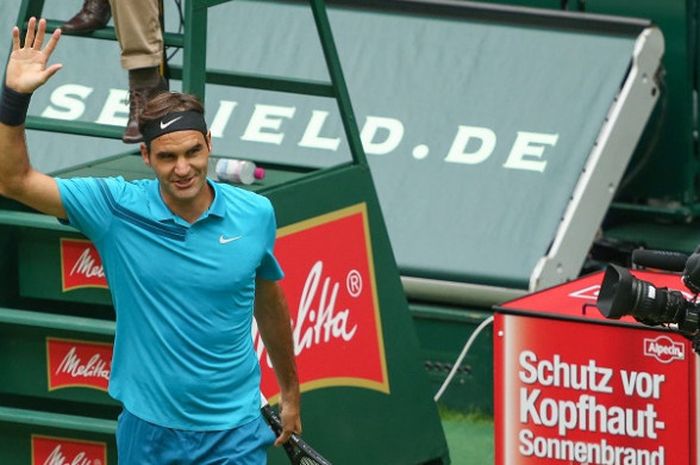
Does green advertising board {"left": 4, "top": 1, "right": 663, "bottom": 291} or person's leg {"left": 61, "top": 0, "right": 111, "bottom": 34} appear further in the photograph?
green advertising board {"left": 4, "top": 1, "right": 663, "bottom": 291}

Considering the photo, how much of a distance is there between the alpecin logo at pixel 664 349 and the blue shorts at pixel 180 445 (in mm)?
1928

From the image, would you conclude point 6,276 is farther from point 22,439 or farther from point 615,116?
point 615,116

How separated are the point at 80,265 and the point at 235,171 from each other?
719mm

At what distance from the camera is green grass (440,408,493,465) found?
9.67 meters

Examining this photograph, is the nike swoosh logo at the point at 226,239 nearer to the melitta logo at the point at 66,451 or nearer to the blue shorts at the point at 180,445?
the blue shorts at the point at 180,445

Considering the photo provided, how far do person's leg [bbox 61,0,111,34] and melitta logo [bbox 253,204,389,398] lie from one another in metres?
1.11

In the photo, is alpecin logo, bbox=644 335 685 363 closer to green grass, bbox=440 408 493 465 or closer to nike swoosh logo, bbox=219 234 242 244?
green grass, bbox=440 408 493 465

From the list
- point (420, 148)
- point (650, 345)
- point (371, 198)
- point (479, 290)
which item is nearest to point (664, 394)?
point (650, 345)

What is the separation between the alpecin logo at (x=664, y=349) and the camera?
7867 millimetres

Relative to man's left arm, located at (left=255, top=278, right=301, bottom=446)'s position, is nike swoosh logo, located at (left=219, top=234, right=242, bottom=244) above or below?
above

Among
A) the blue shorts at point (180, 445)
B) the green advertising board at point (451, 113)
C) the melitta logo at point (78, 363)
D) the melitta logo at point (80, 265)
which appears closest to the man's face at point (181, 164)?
the blue shorts at point (180, 445)

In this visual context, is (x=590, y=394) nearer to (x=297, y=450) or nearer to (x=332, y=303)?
(x=332, y=303)

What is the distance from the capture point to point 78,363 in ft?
25.2

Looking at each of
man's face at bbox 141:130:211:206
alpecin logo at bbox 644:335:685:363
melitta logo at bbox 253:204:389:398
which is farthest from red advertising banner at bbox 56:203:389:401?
man's face at bbox 141:130:211:206
